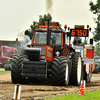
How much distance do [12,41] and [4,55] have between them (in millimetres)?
22426

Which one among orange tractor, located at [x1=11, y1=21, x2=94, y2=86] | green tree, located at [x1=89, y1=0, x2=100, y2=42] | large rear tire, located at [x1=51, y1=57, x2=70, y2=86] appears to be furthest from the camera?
green tree, located at [x1=89, y1=0, x2=100, y2=42]

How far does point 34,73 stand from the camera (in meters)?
15.5

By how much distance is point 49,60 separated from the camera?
16.7 meters

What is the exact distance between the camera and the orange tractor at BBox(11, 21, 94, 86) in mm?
15578

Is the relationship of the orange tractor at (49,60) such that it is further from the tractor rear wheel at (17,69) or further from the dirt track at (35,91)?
the dirt track at (35,91)

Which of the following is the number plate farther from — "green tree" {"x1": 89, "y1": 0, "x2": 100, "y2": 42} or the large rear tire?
"green tree" {"x1": 89, "y1": 0, "x2": 100, "y2": 42}

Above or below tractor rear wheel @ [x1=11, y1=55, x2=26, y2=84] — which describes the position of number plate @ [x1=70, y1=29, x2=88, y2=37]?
above

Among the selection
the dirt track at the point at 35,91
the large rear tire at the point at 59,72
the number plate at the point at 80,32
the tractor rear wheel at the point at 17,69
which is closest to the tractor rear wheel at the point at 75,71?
the large rear tire at the point at 59,72

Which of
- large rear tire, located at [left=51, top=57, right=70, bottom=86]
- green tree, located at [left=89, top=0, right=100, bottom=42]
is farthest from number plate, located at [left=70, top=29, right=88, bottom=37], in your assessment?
green tree, located at [left=89, top=0, right=100, bottom=42]

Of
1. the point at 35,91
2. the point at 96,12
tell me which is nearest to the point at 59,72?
the point at 35,91

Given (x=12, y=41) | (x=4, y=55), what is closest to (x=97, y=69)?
(x=4, y=55)

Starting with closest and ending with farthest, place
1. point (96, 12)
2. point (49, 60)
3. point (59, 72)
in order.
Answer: point (59, 72), point (49, 60), point (96, 12)

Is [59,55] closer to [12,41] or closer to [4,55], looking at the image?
[4,55]

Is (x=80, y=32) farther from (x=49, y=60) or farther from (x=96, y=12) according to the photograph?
(x=96, y=12)
